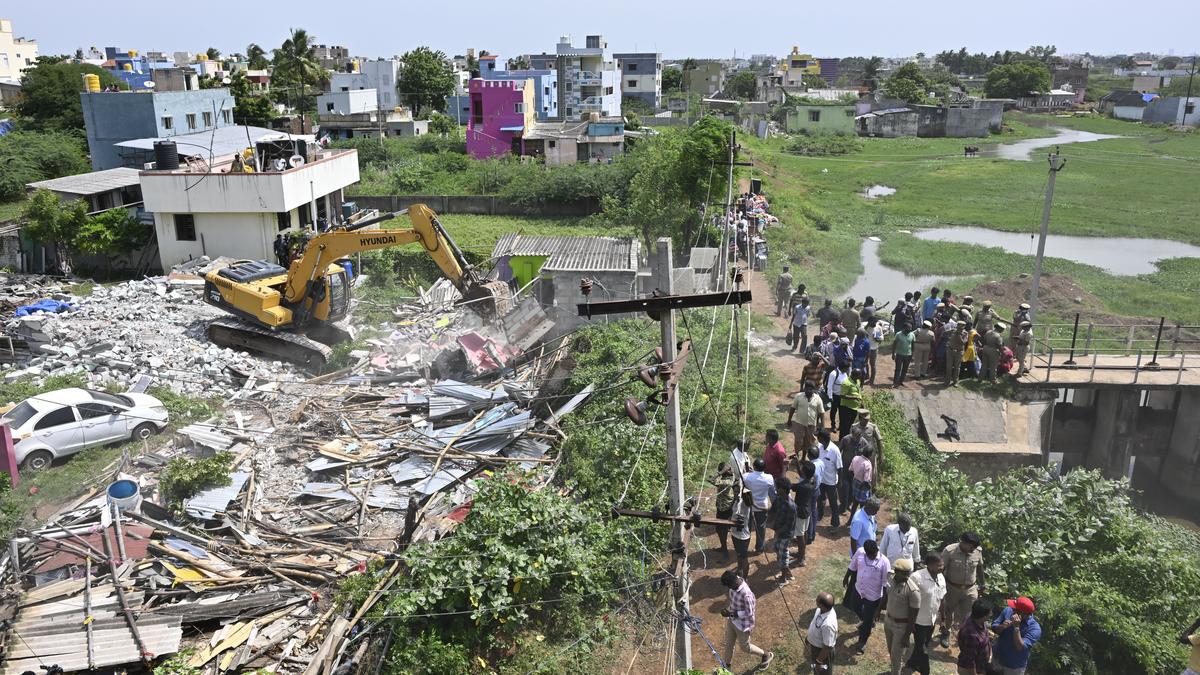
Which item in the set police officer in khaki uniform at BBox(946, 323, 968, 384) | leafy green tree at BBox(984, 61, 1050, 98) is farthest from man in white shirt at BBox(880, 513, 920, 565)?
leafy green tree at BBox(984, 61, 1050, 98)

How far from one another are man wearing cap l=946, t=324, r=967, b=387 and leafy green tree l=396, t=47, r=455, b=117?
68.4 meters

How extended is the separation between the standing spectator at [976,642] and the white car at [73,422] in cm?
1409

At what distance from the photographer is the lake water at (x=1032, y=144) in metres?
69.5

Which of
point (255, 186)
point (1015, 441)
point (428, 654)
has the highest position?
point (255, 186)

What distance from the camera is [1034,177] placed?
56.0 m

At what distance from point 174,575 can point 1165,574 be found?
12.0 m

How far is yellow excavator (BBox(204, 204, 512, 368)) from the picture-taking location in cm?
1898

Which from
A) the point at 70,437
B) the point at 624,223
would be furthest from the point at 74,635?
the point at 624,223

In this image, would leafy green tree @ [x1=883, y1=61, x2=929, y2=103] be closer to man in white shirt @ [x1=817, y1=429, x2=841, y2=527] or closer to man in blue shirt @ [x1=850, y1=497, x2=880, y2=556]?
man in white shirt @ [x1=817, y1=429, x2=841, y2=527]

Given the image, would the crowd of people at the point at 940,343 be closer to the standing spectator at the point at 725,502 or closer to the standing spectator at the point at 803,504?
the standing spectator at the point at 725,502

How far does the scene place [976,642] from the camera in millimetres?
8305

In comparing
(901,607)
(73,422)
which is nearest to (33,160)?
(73,422)

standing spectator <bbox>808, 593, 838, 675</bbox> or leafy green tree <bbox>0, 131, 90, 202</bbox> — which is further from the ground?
leafy green tree <bbox>0, 131, 90, 202</bbox>

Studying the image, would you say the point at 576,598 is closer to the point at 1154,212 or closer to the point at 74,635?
the point at 74,635
